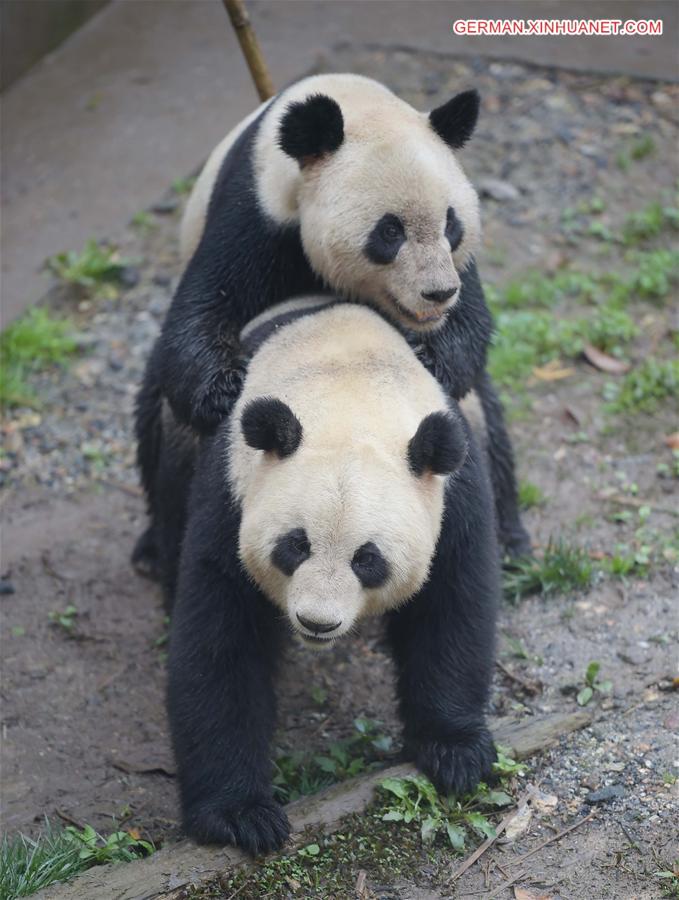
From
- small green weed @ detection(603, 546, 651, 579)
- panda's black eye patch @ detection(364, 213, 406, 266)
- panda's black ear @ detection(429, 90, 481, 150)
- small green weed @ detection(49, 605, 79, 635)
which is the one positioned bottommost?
small green weed @ detection(603, 546, 651, 579)

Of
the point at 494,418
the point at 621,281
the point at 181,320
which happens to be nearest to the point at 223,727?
the point at 181,320

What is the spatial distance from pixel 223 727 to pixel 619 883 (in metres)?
1.56

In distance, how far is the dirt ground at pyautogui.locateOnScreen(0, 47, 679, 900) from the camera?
507 cm

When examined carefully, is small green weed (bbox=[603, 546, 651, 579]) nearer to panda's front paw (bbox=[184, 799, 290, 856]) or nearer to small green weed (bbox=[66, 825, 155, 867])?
panda's front paw (bbox=[184, 799, 290, 856])

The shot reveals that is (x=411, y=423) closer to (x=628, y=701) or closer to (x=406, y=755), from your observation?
(x=406, y=755)

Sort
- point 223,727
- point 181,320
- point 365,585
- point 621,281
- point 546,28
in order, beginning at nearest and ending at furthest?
point 365,585
point 223,727
point 181,320
point 621,281
point 546,28

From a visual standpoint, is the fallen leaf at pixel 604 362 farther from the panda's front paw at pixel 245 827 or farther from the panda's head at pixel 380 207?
the panda's front paw at pixel 245 827

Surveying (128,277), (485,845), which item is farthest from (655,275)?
(485,845)

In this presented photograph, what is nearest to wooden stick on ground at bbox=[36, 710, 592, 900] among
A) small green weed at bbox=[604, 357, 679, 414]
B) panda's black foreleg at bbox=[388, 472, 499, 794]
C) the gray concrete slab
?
panda's black foreleg at bbox=[388, 472, 499, 794]

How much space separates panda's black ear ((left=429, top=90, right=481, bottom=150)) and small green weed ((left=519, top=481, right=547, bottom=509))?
7.79ft

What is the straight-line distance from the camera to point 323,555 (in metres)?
4.27

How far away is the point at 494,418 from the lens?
6703 millimetres

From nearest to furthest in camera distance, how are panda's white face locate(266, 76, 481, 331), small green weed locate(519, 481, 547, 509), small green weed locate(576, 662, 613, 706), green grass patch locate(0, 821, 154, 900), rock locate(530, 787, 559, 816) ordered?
green grass patch locate(0, 821, 154, 900)
rock locate(530, 787, 559, 816)
panda's white face locate(266, 76, 481, 331)
small green weed locate(576, 662, 613, 706)
small green weed locate(519, 481, 547, 509)

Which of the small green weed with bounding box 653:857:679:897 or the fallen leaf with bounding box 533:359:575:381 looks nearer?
the small green weed with bounding box 653:857:679:897
